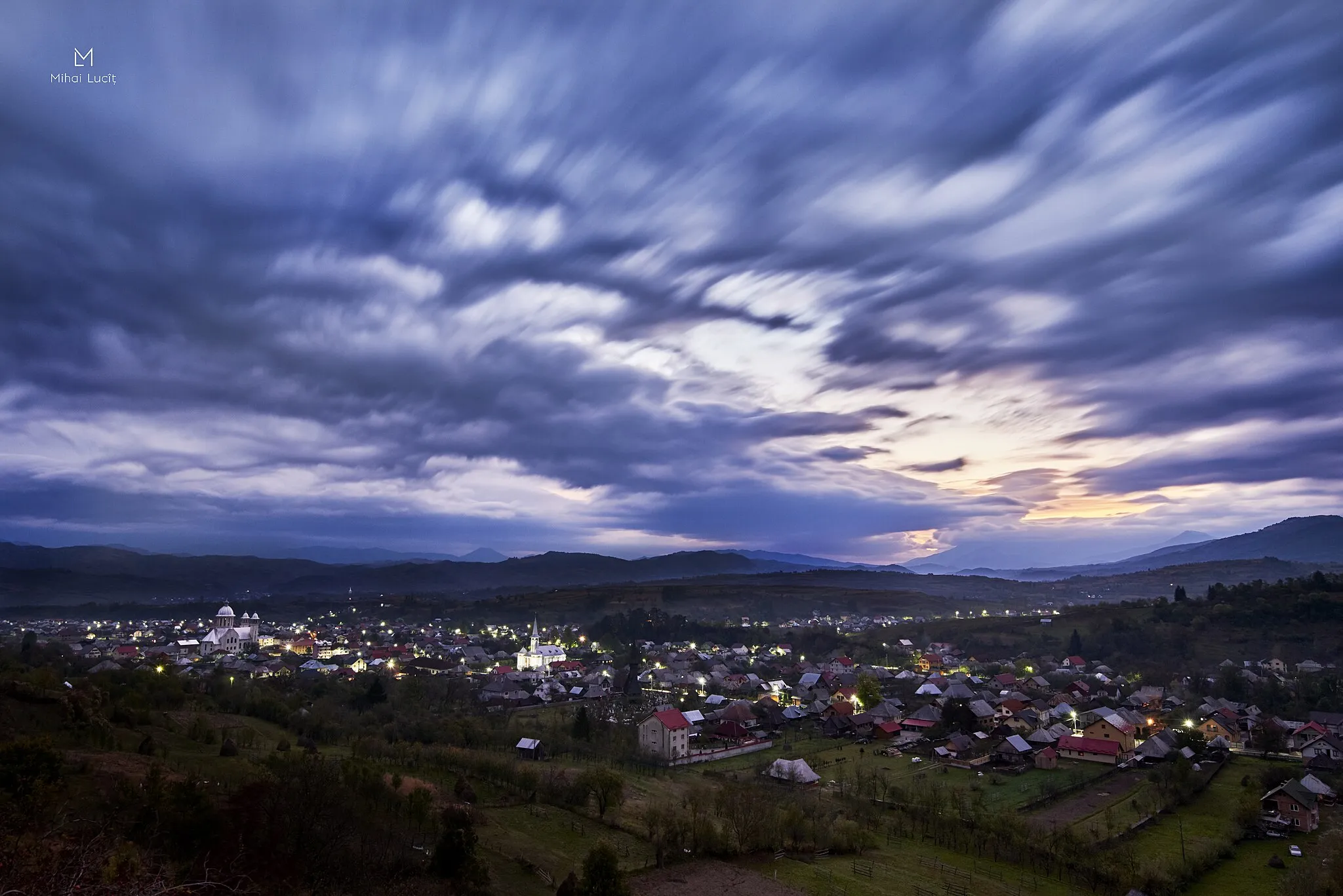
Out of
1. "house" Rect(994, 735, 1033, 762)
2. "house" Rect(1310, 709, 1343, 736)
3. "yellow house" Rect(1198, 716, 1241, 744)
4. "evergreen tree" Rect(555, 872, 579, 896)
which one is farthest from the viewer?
"yellow house" Rect(1198, 716, 1241, 744)

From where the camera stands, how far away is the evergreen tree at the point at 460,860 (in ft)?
69.5

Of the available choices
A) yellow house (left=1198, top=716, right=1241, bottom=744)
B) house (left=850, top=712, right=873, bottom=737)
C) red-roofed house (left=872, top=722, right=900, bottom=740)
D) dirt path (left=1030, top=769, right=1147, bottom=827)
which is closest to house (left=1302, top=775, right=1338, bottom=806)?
dirt path (left=1030, top=769, right=1147, bottom=827)

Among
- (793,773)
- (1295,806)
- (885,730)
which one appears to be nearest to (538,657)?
(885,730)

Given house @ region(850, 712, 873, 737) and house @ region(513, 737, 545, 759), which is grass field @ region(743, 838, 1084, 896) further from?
house @ region(850, 712, 873, 737)

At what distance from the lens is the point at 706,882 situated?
24.6 m

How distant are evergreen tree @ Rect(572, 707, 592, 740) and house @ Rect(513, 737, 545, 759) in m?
3.94

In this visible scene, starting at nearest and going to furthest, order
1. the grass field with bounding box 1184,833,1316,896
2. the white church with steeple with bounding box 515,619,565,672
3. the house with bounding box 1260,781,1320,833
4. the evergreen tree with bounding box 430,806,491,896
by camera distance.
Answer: the evergreen tree with bounding box 430,806,491,896 → the grass field with bounding box 1184,833,1316,896 → the house with bounding box 1260,781,1320,833 → the white church with steeple with bounding box 515,619,565,672

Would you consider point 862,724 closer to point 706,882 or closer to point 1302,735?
point 1302,735

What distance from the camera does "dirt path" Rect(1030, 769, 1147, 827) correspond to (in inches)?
1264

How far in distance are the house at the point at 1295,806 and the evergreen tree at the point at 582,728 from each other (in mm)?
34666

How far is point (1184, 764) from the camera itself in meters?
35.1

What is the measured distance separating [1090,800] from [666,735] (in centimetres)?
2319

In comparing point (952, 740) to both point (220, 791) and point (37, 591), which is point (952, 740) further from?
point (37, 591)

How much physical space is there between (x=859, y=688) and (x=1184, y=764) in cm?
2693
